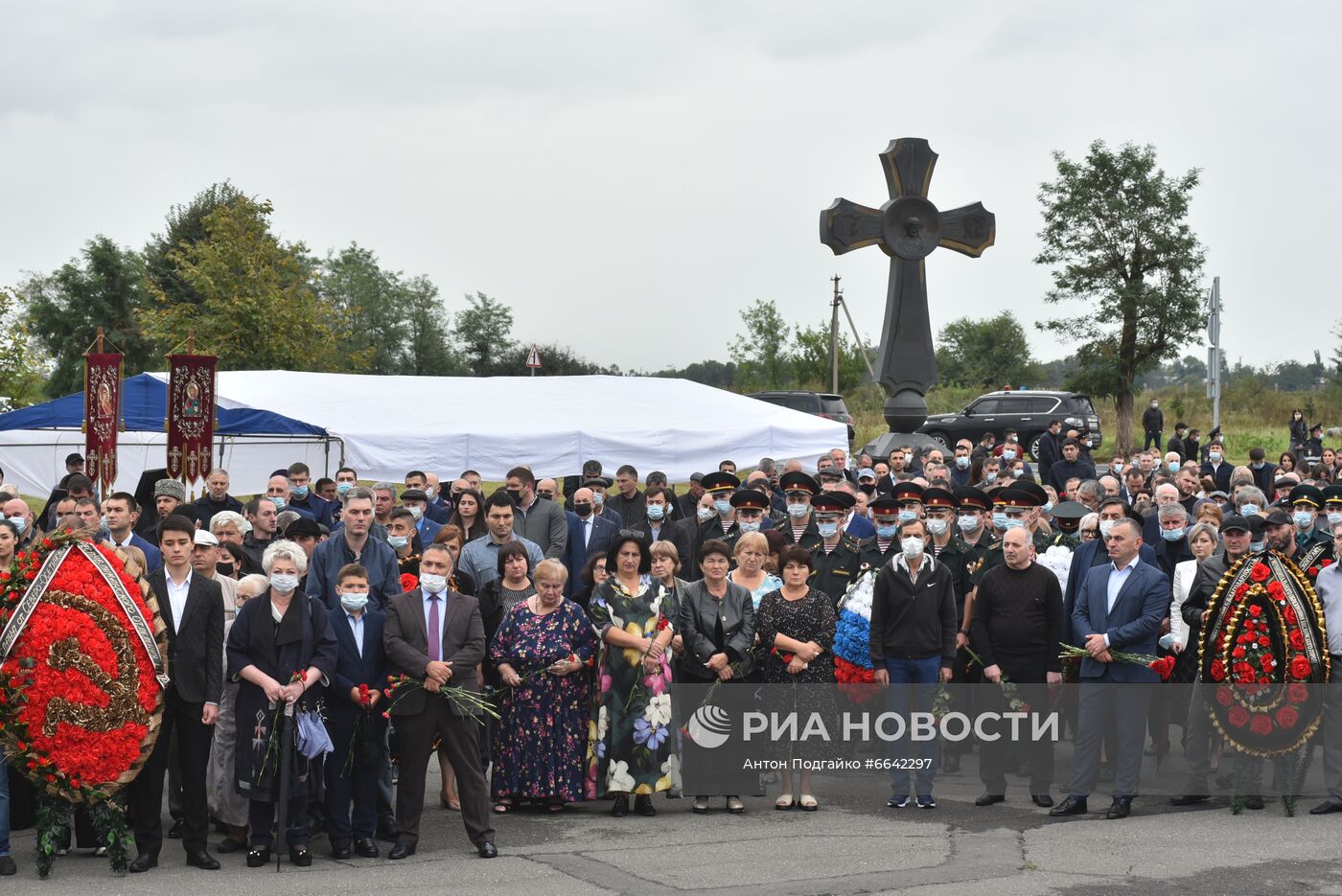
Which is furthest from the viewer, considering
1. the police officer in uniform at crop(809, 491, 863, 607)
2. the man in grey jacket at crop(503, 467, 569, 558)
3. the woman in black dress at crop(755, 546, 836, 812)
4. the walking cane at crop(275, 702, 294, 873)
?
the man in grey jacket at crop(503, 467, 569, 558)

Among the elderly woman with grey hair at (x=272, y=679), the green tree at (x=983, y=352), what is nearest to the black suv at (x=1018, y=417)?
the elderly woman with grey hair at (x=272, y=679)

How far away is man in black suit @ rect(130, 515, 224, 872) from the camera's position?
27.0 ft

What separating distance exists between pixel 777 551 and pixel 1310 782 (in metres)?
3.99

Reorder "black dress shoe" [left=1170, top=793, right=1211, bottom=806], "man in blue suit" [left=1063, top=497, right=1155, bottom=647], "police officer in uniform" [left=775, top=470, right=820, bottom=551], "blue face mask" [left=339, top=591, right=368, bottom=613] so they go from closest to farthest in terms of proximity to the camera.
Result: "blue face mask" [left=339, top=591, right=368, bottom=613] → "black dress shoe" [left=1170, top=793, right=1211, bottom=806] → "man in blue suit" [left=1063, top=497, right=1155, bottom=647] → "police officer in uniform" [left=775, top=470, right=820, bottom=551]

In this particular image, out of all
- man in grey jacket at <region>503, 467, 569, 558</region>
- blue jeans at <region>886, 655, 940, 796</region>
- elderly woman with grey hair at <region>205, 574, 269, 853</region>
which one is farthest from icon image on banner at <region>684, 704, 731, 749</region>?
man in grey jacket at <region>503, 467, 569, 558</region>

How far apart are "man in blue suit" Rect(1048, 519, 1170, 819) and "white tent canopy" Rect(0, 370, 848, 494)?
38.5 ft

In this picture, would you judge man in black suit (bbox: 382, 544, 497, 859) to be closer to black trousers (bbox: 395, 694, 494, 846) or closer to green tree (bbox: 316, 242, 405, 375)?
black trousers (bbox: 395, 694, 494, 846)

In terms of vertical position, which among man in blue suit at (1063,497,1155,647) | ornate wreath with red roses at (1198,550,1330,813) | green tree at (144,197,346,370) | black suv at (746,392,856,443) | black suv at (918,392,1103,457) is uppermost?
green tree at (144,197,346,370)

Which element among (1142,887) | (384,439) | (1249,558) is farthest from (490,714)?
(384,439)

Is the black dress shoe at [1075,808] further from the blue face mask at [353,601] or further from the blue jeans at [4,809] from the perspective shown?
the blue jeans at [4,809]

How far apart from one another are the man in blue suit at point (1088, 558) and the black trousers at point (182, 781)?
557cm

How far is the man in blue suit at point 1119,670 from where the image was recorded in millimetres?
9609

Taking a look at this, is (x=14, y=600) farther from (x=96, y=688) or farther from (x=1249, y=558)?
(x=1249, y=558)

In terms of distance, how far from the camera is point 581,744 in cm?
966
